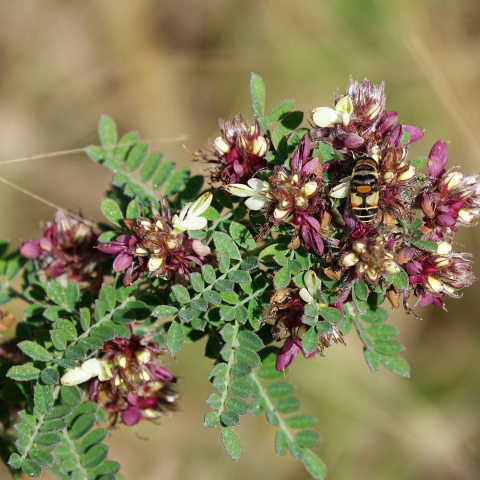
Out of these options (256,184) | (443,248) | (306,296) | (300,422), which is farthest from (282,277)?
(300,422)

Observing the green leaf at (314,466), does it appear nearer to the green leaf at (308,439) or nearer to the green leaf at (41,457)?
the green leaf at (308,439)

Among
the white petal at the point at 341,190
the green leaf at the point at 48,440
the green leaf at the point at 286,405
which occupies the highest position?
the white petal at the point at 341,190

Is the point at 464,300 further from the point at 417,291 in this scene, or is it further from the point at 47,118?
the point at 47,118

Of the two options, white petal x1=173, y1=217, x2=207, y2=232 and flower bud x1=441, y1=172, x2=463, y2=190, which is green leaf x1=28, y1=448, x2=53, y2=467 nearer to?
white petal x1=173, y1=217, x2=207, y2=232

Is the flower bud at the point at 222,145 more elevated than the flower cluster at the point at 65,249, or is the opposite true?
the flower bud at the point at 222,145

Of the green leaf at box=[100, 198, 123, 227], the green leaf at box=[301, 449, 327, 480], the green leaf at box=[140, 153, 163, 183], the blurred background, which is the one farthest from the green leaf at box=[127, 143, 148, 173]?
the blurred background

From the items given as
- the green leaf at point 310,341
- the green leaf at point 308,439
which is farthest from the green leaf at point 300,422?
the green leaf at point 310,341

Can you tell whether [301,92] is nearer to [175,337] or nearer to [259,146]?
[259,146]
